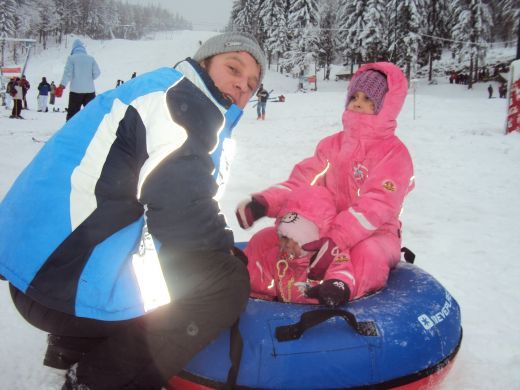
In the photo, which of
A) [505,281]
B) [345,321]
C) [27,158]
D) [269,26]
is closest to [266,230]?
[345,321]

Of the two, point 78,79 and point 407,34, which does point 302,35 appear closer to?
point 407,34

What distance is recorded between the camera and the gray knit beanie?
6.33 feet

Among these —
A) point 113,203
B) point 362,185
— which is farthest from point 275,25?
point 113,203

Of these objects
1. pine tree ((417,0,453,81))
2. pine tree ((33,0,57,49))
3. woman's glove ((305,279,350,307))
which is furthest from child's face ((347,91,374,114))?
pine tree ((33,0,57,49))

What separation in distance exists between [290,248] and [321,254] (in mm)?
221

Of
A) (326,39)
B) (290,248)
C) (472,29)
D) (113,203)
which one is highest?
(326,39)

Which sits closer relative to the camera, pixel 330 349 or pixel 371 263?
pixel 330 349

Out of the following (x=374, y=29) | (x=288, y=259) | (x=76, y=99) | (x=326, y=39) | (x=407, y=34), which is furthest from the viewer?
(x=326, y=39)

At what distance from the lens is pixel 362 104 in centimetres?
279

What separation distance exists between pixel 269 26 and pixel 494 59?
22.6m

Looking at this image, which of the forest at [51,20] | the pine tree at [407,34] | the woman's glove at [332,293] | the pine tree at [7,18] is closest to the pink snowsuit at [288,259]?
the woman's glove at [332,293]

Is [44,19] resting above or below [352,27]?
above

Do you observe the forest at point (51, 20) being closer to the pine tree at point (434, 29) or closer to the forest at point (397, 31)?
the forest at point (397, 31)

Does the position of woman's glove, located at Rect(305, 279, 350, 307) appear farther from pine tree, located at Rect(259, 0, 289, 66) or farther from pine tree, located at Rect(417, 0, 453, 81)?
pine tree, located at Rect(259, 0, 289, 66)
